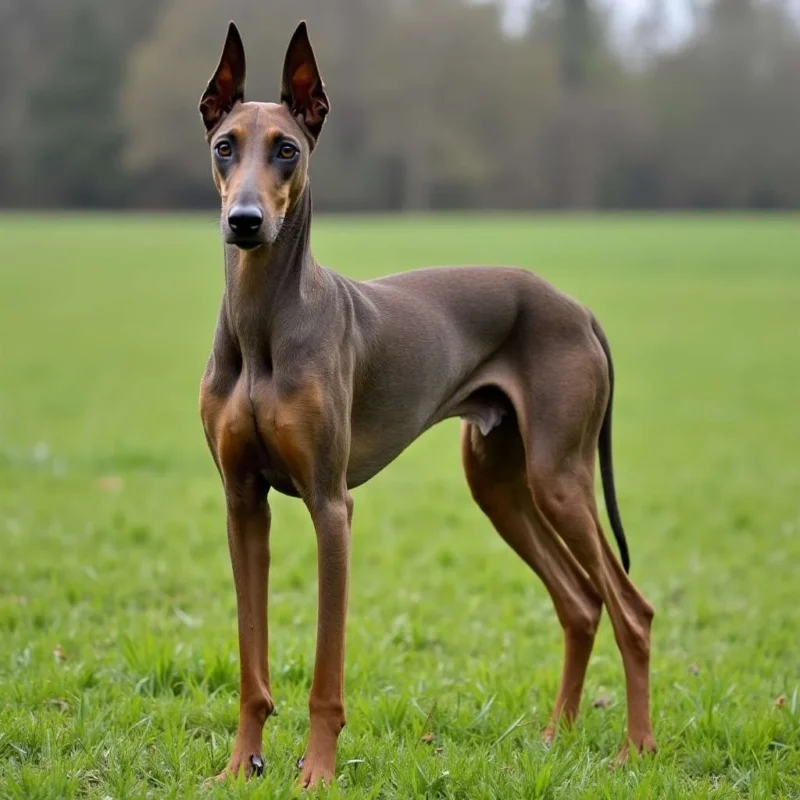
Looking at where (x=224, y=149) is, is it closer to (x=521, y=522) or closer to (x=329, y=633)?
(x=329, y=633)

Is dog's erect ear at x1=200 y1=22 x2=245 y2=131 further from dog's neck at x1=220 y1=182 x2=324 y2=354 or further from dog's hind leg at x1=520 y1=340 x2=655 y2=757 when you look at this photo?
dog's hind leg at x1=520 y1=340 x2=655 y2=757

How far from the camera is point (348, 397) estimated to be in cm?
433

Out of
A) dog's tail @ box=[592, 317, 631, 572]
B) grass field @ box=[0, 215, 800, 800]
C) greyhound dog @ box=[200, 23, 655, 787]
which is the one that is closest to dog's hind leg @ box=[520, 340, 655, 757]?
greyhound dog @ box=[200, 23, 655, 787]

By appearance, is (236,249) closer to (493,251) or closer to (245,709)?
(245,709)

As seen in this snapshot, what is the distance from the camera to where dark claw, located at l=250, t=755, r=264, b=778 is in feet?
14.0

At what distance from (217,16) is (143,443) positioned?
200 feet

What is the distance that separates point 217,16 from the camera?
69.1 m

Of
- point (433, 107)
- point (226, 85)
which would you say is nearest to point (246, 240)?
point (226, 85)

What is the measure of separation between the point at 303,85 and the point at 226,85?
29cm

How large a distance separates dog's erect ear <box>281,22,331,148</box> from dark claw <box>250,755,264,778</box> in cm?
233

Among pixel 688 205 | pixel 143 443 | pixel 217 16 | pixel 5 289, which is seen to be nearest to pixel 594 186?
pixel 688 205

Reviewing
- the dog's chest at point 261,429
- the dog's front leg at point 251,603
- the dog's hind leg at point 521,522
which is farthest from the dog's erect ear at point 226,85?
the dog's hind leg at point 521,522

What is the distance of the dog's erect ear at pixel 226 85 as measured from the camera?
4309mm

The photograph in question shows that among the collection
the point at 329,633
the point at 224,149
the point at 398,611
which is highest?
the point at 224,149
